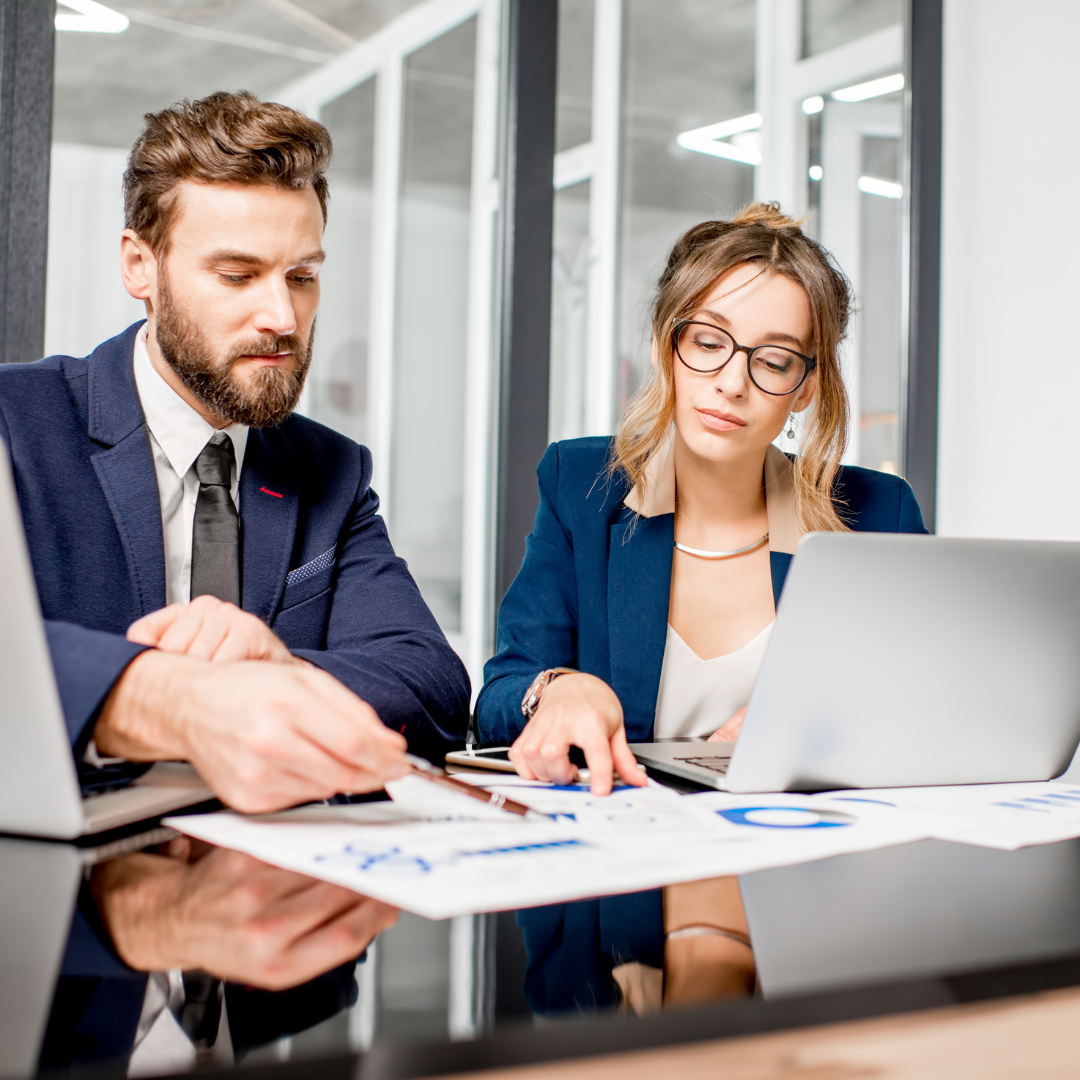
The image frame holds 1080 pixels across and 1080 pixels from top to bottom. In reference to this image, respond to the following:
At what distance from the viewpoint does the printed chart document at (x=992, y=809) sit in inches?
32.2

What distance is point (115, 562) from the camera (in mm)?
1323

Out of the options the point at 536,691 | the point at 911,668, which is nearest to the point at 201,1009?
the point at 911,668

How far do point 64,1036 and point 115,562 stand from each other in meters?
1.00

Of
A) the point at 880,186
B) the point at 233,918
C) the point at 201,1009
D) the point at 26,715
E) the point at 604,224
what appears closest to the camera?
the point at 201,1009

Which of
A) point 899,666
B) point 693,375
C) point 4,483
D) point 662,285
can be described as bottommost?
point 899,666

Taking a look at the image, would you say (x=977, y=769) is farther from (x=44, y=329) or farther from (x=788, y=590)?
(x=44, y=329)

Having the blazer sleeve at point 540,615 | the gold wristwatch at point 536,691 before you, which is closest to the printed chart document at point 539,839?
the gold wristwatch at point 536,691

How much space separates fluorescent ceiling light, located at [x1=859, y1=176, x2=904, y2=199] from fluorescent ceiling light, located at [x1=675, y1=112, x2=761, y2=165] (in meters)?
0.35

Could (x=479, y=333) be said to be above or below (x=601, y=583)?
above

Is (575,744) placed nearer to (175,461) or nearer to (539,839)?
(539,839)

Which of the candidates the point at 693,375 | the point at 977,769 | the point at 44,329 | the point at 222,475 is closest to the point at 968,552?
the point at 977,769

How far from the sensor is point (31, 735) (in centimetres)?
69

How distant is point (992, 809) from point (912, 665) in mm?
143

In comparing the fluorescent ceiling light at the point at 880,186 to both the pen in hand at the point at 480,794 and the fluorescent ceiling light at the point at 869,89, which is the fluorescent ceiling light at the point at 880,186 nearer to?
the fluorescent ceiling light at the point at 869,89
